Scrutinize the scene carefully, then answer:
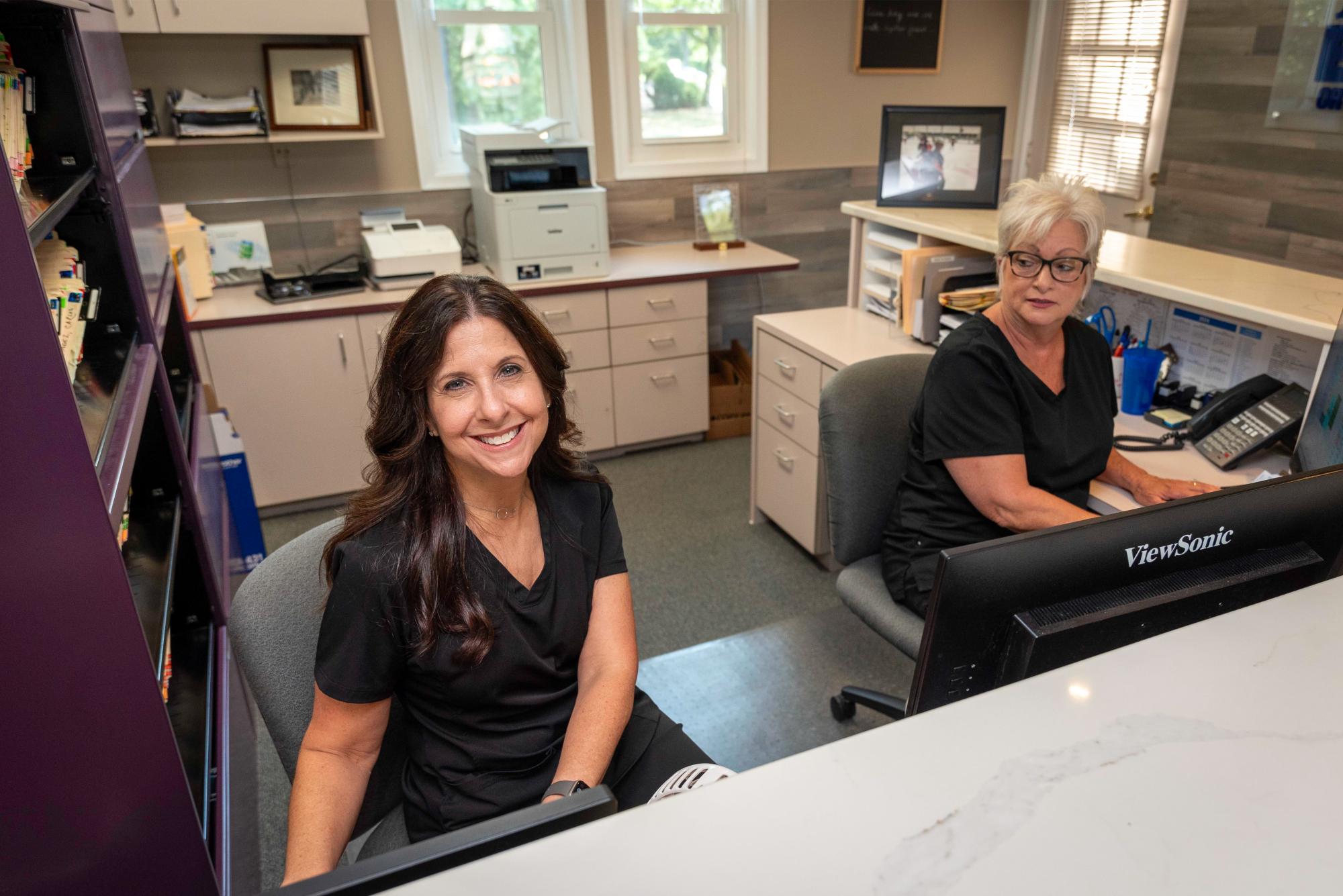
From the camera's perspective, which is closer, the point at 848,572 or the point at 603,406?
the point at 848,572

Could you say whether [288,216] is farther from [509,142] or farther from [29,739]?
[29,739]

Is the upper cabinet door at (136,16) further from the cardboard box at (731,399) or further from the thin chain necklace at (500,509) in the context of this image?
the thin chain necklace at (500,509)

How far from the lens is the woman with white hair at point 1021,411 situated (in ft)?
5.23

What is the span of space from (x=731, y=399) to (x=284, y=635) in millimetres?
2908

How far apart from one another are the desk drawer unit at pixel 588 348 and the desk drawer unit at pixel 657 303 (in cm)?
8

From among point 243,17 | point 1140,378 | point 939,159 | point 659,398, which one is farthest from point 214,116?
point 1140,378

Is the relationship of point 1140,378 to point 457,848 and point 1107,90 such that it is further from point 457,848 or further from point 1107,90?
point 1107,90

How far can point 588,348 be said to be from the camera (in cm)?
349

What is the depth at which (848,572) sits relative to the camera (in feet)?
6.10

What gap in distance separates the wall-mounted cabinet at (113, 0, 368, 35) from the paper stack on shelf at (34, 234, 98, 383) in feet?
5.15

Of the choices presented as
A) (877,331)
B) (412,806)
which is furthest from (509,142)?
(412,806)

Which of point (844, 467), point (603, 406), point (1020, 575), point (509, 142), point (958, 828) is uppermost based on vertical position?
point (509, 142)

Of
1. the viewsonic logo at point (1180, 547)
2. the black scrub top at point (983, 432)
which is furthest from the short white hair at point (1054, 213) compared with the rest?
the viewsonic logo at point (1180, 547)

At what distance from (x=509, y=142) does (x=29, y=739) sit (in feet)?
8.90
